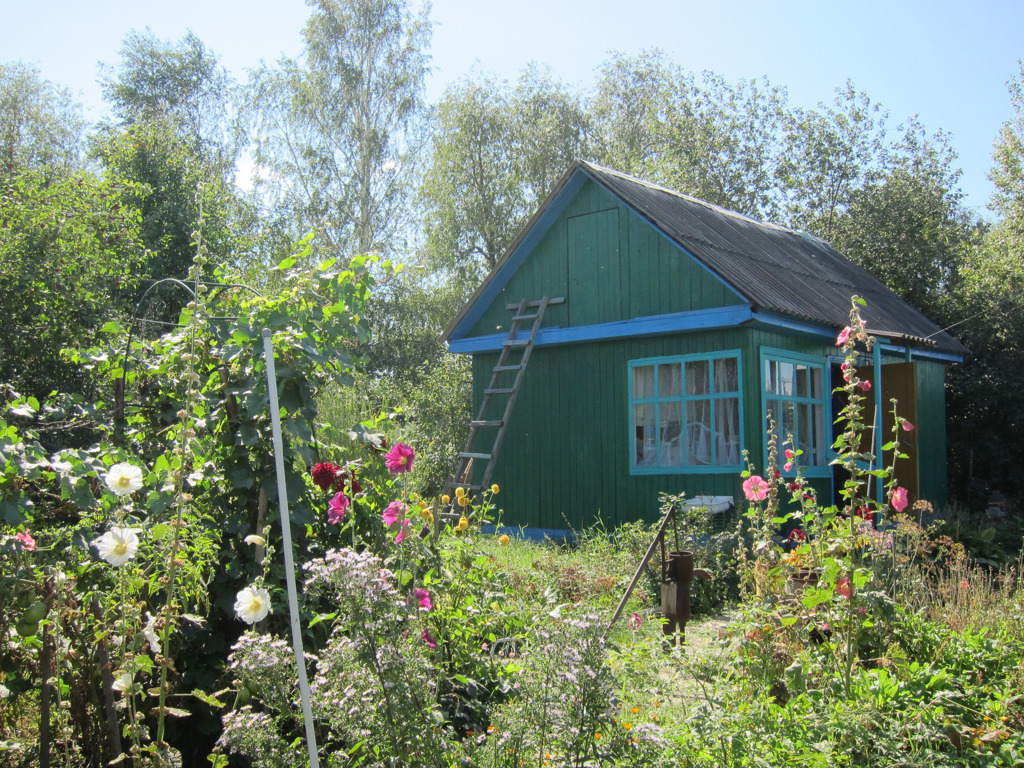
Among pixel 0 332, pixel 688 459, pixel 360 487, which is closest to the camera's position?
pixel 360 487

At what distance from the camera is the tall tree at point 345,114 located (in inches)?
869

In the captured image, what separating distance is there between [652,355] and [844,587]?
677 cm

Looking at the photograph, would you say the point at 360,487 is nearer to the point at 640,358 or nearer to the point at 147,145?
the point at 640,358

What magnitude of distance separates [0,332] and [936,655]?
8.78 m

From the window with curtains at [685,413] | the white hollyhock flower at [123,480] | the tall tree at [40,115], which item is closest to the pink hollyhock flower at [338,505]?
the white hollyhock flower at [123,480]

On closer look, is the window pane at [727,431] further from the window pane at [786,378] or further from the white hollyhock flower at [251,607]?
the white hollyhock flower at [251,607]

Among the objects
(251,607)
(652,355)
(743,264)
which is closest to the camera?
(251,607)

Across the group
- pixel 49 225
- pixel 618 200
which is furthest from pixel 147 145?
pixel 618 200

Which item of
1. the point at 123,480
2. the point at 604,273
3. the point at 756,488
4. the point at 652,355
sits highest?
the point at 604,273

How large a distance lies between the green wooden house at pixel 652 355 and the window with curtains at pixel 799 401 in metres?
0.03

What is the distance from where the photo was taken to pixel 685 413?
945 cm

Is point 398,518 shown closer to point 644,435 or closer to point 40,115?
point 644,435

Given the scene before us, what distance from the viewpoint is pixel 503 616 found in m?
3.64

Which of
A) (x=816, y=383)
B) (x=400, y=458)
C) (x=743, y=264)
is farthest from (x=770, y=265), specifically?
(x=400, y=458)
